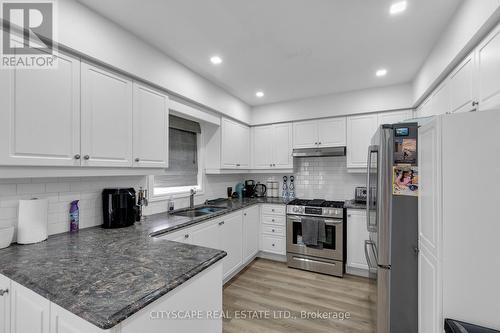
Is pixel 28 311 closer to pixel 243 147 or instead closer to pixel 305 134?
pixel 243 147

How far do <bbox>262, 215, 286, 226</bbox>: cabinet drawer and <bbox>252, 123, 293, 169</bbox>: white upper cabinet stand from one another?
34.2 inches

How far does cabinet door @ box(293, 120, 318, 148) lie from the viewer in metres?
3.66

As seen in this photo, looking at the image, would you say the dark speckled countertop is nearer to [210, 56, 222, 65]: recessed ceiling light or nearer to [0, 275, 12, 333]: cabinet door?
[0, 275, 12, 333]: cabinet door

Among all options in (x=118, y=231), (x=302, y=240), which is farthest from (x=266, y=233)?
(x=118, y=231)

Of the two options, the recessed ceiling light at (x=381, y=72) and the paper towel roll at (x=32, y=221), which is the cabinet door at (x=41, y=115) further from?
the recessed ceiling light at (x=381, y=72)

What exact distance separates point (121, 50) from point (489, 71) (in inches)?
103

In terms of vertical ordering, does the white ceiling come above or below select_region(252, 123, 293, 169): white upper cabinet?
above

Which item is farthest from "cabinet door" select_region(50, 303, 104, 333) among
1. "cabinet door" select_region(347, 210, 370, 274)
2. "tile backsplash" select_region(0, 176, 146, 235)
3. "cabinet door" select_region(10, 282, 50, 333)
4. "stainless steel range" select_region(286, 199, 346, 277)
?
"cabinet door" select_region(347, 210, 370, 274)

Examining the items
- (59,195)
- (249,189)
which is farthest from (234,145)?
(59,195)

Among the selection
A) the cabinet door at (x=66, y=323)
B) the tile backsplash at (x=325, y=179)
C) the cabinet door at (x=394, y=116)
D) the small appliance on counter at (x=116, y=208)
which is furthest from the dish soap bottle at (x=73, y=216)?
the cabinet door at (x=394, y=116)

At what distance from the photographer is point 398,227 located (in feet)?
5.45

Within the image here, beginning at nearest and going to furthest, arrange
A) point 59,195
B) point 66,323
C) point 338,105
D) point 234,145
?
point 66,323
point 59,195
point 338,105
point 234,145

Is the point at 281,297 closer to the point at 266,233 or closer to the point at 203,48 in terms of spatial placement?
the point at 266,233

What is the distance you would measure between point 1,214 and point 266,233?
2.99 metres
